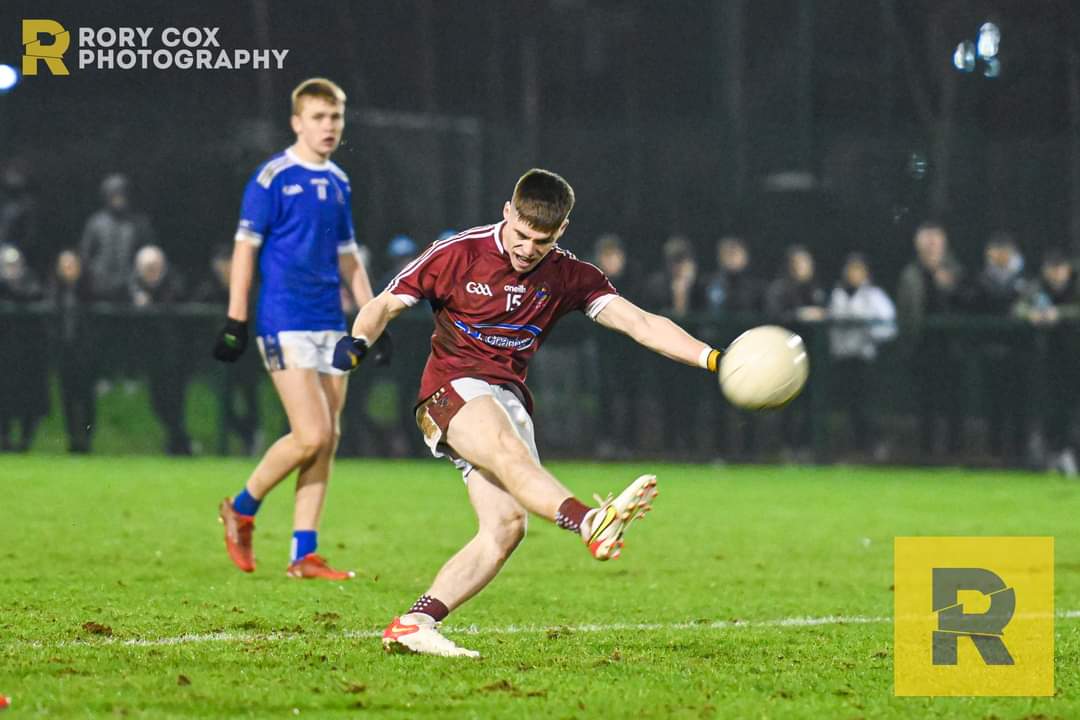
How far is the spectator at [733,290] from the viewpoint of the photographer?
17406mm

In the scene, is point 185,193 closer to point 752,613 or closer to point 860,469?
point 860,469

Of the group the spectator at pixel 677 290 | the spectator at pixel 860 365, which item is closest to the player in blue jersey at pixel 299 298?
the spectator at pixel 677 290

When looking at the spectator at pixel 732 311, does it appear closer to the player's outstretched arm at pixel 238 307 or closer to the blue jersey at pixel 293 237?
the blue jersey at pixel 293 237

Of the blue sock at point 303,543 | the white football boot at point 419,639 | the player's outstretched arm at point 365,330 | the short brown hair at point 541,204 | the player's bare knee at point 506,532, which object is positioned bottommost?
the blue sock at point 303,543

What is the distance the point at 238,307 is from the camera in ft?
30.4

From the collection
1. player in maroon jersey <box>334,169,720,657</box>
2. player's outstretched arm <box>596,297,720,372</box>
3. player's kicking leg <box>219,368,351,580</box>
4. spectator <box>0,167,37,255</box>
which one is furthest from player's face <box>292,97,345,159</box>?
spectator <box>0,167,37,255</box>

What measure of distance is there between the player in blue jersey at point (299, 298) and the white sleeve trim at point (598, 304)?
262 cm

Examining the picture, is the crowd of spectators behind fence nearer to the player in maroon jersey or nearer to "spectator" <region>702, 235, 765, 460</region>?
"spectator" <region>702, 235, 765, 460</region>

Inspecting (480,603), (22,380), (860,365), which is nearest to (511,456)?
(480,603)

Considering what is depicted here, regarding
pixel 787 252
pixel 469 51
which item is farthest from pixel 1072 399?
pixel 469 51

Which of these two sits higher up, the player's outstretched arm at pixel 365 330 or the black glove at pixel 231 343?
the player's outstretched arm at pixel 365 330

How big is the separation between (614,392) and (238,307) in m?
8.30

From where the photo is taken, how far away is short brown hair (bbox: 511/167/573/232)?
21.3 feet

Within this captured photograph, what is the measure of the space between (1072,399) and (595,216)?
5.57 meters
